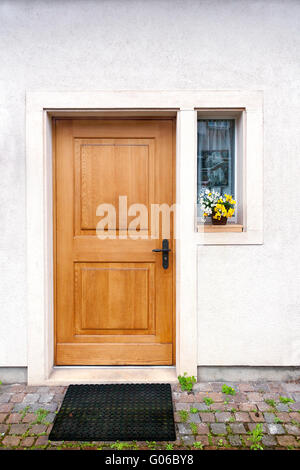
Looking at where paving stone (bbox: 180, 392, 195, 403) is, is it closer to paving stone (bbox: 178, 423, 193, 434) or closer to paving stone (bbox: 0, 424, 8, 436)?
paving stone (bbox: 178, 423, 193, 434)

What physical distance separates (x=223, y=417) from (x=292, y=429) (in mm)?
503

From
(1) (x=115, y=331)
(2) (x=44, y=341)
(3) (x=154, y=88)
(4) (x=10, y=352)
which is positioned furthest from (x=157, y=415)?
(3) (x=154, y=88)

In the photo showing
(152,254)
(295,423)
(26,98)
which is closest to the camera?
(295,423)

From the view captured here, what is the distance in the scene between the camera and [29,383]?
3.17 meters

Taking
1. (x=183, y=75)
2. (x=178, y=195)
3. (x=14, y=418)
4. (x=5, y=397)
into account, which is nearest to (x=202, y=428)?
(x=14, y=418)

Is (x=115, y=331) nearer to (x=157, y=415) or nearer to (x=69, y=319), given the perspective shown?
(x=69, y=319)

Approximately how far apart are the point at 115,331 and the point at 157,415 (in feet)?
3.16

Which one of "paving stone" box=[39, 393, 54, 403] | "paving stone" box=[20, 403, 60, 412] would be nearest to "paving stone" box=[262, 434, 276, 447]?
"paving stone" box=[20, 403, 60, 412]

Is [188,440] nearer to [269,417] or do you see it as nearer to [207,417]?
[207,417]

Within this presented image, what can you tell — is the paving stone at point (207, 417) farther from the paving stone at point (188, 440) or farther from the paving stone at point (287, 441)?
the paving stone at point (287, 441)

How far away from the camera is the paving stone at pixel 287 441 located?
7.64 feet

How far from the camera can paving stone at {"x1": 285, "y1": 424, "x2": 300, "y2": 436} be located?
245 centimetres

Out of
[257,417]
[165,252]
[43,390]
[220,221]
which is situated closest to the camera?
[257,417]

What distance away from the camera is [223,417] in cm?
265
